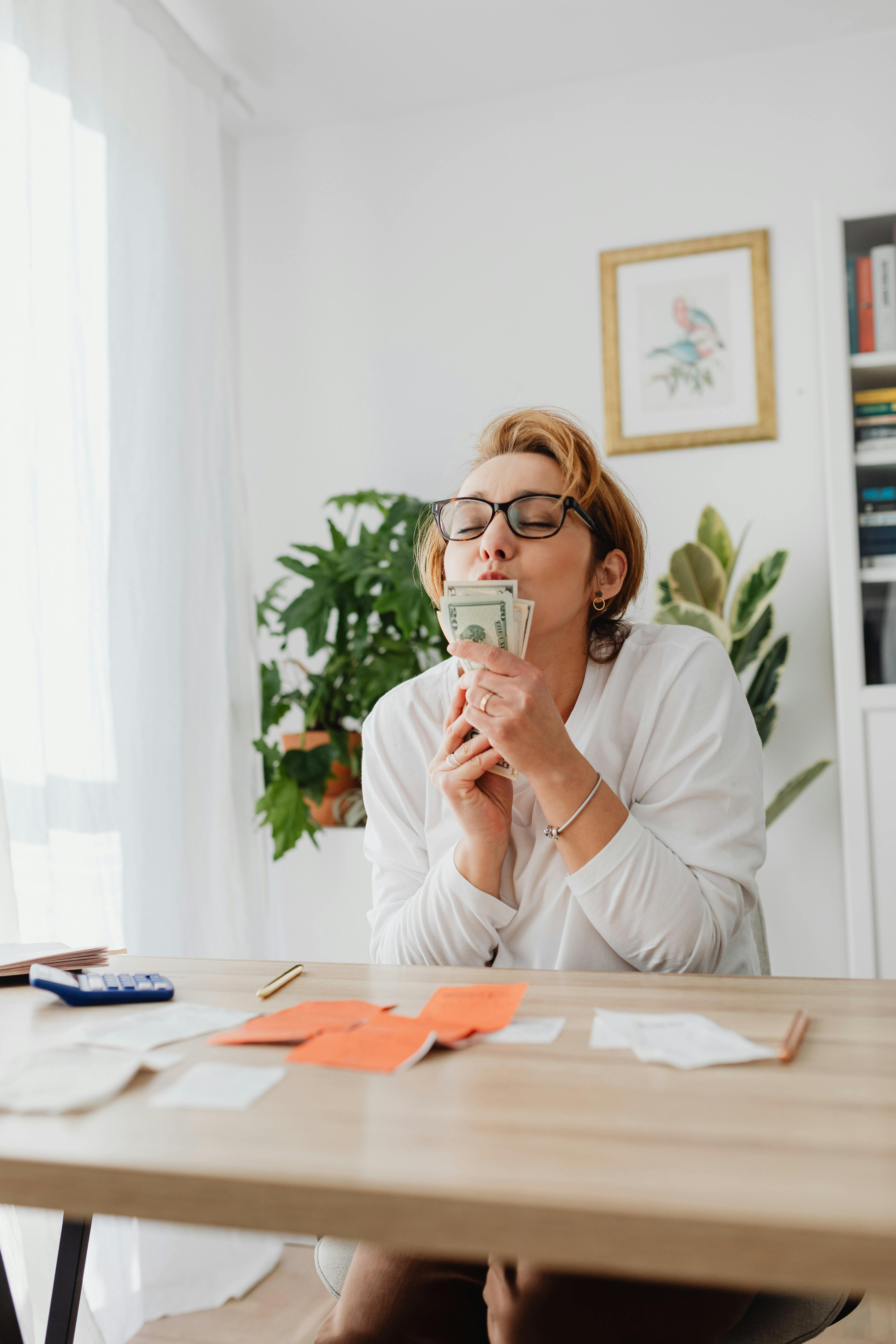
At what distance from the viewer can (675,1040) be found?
70cm

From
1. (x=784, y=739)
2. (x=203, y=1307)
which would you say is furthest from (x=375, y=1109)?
(x=784, y=739)

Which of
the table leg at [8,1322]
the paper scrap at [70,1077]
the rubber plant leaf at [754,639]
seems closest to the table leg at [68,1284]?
the table leg at [8,1322]

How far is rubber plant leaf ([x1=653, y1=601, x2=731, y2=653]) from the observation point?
7.49 ft

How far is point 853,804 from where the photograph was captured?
2143mm

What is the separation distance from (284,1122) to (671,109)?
2.83m

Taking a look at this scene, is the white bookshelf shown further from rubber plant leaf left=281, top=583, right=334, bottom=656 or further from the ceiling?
rubber plant leaf left=281, top=583, right=334, bottom=656

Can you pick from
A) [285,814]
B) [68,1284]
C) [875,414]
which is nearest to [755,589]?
[875,414]

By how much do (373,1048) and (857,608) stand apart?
1825mm

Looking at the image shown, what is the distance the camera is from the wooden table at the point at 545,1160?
1.47 feet

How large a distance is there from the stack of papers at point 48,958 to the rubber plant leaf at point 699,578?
165cm

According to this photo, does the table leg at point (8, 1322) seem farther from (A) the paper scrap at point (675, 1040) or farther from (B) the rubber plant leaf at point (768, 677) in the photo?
(B) the rubber plant leaf at point (768, 677)

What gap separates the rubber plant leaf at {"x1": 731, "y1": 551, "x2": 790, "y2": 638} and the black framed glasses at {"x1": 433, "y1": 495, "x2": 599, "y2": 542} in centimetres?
112

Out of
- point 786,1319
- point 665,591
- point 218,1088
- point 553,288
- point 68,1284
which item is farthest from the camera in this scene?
point 553,288

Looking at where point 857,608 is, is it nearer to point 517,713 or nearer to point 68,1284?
point 517,713
